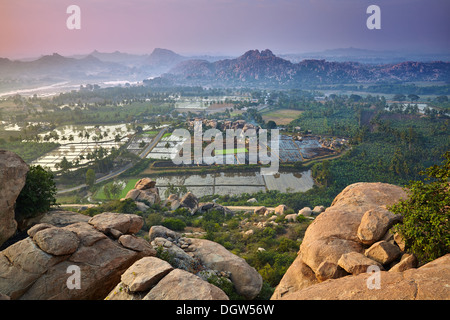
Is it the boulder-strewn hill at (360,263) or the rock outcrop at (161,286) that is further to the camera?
the rock outcrop at (161,286)

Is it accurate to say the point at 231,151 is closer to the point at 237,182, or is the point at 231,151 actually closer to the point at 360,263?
the point at 237,182

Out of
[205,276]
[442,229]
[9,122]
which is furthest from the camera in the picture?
[9,122]

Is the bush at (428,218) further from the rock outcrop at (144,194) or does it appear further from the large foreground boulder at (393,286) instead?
the rock outcrop at (144,194)

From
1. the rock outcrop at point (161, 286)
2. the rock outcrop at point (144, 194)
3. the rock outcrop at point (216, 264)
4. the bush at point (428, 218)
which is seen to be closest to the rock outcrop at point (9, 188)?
the rock outcrop at point (216, 264)

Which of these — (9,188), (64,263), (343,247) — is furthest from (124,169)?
(343,247)

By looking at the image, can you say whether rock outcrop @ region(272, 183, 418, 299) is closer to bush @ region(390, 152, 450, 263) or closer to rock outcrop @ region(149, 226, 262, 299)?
bush @ region(390, 152, 450, 263)
